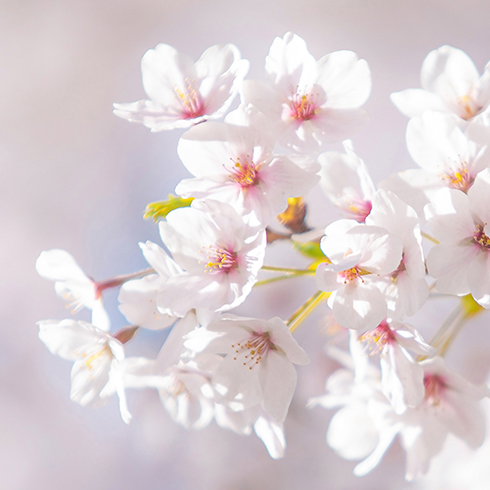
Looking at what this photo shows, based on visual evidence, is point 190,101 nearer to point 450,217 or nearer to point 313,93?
point 313,93

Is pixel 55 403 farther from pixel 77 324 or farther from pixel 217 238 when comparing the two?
pixel 217 238

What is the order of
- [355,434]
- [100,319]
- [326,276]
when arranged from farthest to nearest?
[355,434]
[100,319]
[326,276]

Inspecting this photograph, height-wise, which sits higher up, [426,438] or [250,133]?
[250,133]

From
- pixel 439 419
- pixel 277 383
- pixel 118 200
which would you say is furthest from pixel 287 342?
pixel 118 200

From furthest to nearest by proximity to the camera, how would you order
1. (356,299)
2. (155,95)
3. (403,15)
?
1. (403,15)
2. (155,95)
3. (356,299)

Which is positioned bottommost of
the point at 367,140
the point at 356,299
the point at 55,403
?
the point at 55,403

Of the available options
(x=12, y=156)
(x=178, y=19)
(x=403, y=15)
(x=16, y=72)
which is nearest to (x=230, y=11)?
(x=178, y=19)

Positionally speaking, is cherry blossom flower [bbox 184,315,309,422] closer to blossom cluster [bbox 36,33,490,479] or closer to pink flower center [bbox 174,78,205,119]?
blossom cluster [bbox 36,33,490,479]

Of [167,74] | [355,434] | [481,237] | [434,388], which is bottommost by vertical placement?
[355,434]
